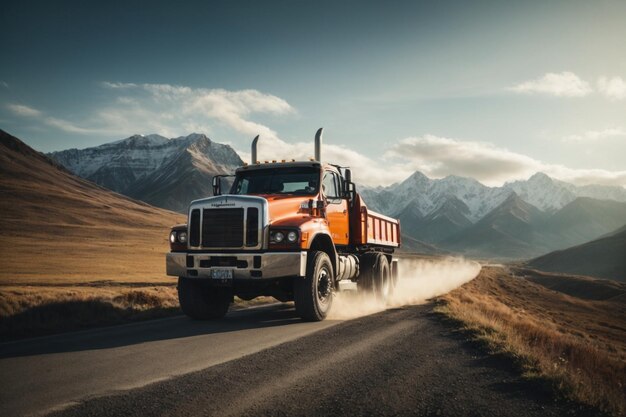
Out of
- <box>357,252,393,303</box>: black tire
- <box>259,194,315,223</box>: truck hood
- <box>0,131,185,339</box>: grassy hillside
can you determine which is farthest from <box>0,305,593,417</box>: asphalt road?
<box>357,252,393,303</box>: black tire

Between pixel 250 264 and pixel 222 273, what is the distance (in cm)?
68

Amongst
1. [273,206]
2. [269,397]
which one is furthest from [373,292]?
[269,397]

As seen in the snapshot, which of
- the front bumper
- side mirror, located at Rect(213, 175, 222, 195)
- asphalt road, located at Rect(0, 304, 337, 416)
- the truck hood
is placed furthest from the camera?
side mirror, located at Rect(213, 175, 222, 195)

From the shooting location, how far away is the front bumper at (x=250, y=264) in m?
9.57

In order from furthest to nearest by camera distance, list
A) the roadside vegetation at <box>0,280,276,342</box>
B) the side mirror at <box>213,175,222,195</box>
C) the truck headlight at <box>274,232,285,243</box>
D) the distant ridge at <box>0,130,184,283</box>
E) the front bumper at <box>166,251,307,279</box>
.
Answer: the distant ridge at <box>0,130,184,283</box> < the side mirror at <box>213,175,222,195</box> < the roadside vegetation at <box>0,280,276,342</box> < the truck headlight at <box>274,232,285,243</box> < the front bumper at <box>166,251,307,279</box>

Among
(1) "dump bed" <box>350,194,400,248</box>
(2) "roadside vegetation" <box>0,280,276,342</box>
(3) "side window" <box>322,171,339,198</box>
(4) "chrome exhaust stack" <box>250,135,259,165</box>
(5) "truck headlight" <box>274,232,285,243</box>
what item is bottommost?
(2) "roadside vegetation" <box>0,280,276,342</box>

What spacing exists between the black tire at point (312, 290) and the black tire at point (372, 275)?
4.00 meters

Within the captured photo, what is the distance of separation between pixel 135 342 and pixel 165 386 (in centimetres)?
329

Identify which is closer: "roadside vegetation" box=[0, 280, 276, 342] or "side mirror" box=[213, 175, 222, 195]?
"roadside vegetation" box=[0, 280, 276, 342]

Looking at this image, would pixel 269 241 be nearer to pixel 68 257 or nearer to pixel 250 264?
pixel 250 264

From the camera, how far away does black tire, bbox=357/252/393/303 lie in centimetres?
1480

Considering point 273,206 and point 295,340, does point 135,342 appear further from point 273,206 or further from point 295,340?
point 273,206

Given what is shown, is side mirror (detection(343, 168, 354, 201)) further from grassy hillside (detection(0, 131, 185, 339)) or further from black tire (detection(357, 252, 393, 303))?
grassy hillside (detection(0, 131, 185, 339))

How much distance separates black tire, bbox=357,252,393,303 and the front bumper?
5.28 metres
